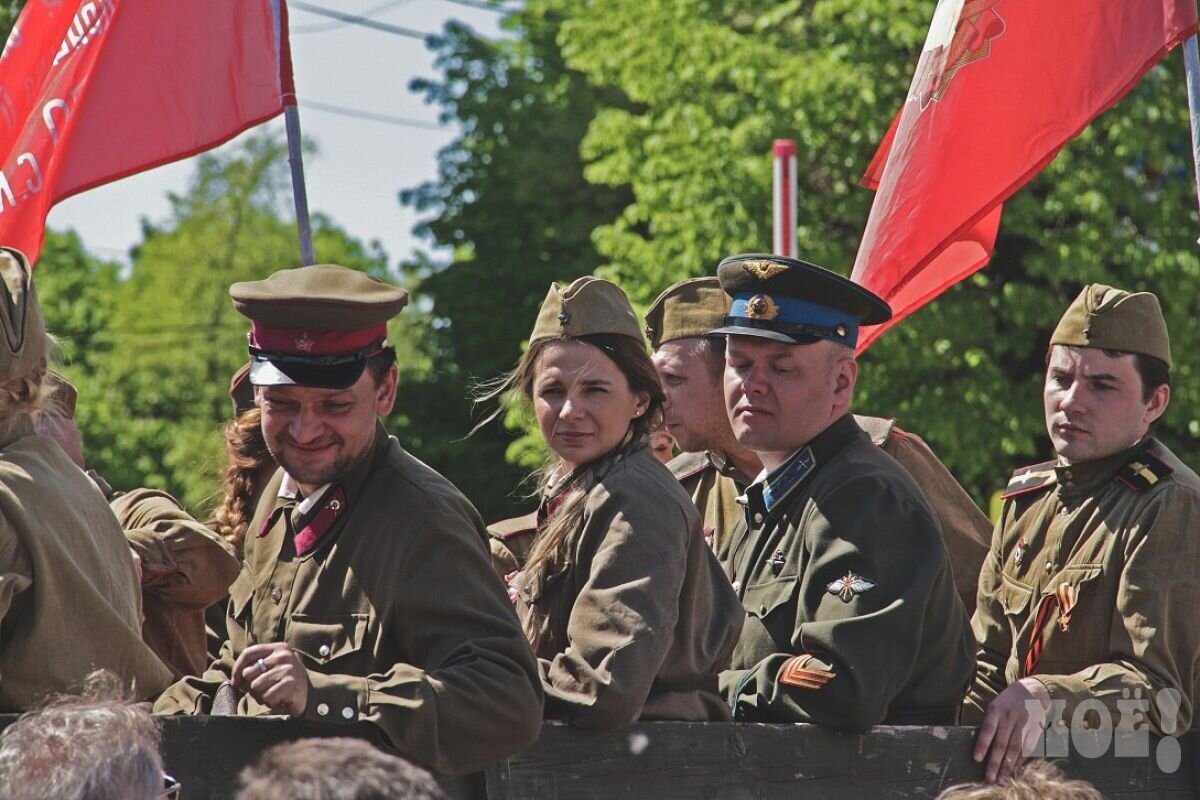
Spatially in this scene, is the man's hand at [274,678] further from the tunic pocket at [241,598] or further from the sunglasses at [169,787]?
the tunic pocket at [241,598]

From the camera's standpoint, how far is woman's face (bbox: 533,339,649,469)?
465 centimetres

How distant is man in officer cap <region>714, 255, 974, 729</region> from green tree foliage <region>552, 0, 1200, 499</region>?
11.6 m

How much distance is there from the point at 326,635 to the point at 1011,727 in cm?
172

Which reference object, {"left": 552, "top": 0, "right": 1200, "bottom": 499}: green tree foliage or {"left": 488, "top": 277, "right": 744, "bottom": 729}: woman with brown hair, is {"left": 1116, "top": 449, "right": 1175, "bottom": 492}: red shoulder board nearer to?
{"left": 488, "top": 277, "right": 744, "bottom": 729}: woman with brown hair

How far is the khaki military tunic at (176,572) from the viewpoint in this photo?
5.16m

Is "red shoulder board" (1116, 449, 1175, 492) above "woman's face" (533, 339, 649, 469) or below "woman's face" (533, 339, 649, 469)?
below

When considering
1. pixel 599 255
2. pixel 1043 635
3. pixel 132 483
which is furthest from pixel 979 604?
pixel 132 483

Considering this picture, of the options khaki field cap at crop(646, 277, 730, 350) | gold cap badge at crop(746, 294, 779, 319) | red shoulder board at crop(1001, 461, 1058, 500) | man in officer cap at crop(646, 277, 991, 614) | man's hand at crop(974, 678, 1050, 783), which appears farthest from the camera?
khaki field cap at crop(646, 277, 730, 350)

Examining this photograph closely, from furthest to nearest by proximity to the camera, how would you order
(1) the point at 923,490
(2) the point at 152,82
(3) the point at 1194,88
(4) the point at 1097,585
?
(2) the point at 152,82
(1) the point at 923,490
(3) the point at 1194,88
(4) the point at 1097,585

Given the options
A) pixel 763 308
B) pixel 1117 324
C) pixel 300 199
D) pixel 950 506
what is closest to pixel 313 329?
pixel 763 308

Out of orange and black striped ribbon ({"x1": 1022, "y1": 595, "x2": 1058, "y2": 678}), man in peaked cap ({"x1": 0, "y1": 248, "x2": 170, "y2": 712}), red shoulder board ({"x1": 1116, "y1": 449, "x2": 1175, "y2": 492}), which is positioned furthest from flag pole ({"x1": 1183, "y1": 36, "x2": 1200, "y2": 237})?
man in peaked cap ({"x1": 0, "y1": 248, "x2": 170, "y2": 712})

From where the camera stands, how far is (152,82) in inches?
257

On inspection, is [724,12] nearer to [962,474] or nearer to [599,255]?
[599,255]

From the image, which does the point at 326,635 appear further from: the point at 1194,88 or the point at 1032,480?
the point at 1194,88
